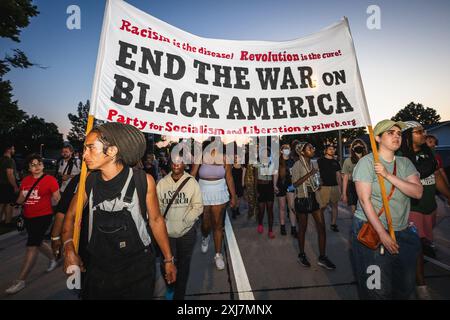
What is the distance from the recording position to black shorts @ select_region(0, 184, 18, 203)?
6.92 m

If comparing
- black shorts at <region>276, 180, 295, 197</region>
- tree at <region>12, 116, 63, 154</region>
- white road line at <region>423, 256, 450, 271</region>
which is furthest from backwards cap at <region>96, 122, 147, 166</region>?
tree at <region>12, 116, 63, 154</region>

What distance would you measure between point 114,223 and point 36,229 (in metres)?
3.13

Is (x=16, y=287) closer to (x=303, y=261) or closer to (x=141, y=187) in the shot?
(x=141, y=187)

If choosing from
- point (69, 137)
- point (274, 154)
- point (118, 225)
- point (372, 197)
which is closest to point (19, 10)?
point (274, 154)

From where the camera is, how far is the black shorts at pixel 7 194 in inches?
273

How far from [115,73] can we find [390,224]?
3.07 metres

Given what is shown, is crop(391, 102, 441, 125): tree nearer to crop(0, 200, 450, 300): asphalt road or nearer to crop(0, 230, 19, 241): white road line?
crop(0, 200, 450, 300): asphalt road

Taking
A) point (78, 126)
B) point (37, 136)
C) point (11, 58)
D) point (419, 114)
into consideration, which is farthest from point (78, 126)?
point (419, 114)

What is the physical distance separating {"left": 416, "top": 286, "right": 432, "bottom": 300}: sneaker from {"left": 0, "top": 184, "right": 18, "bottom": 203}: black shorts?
918 cm

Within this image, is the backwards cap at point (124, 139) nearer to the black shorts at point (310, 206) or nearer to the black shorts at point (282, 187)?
the black shorts at point (310, 206)

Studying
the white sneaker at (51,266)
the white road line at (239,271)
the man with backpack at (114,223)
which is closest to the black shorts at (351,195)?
the white road line at (239,271)

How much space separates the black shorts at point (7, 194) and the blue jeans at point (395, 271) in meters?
8.54

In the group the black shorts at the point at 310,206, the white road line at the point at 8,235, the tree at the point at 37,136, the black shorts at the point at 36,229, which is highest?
the tree at the point at 37,136

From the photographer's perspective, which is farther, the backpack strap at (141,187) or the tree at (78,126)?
the tree at (78,126)
